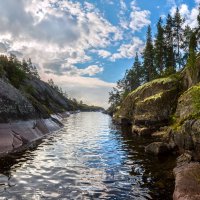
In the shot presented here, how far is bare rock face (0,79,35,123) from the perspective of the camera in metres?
28.1

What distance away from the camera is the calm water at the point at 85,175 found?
13.2 meters

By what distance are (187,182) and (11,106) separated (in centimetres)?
2194

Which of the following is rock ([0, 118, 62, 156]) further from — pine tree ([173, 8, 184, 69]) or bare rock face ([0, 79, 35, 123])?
pine tree ([173, 8, 184, 69])

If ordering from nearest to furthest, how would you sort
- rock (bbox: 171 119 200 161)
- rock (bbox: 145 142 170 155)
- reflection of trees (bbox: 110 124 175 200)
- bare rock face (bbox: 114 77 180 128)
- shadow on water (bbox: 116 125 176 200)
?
shadow on water (bbox: 116 125 176 200) → reflection of trees (bbox: 110 124 175 200) → rock (bbox: 171 119 200 161) → rock (bbox: 145 142 170 155) → bare rock face (bbox: 114 77 180 128)

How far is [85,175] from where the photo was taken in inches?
653

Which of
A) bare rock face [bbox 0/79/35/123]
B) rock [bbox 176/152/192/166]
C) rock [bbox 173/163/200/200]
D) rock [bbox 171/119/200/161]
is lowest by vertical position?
rock [bbox 173/163/200/200]

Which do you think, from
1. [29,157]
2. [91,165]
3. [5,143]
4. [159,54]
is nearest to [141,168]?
[91,165]

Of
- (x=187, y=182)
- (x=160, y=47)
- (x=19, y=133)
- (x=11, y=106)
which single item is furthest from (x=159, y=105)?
(x=160, y=47)

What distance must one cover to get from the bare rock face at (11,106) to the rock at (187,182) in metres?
17.8

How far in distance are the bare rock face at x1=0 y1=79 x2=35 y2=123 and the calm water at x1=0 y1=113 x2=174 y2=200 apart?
228 inches

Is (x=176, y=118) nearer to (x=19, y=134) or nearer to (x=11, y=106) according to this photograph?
(x=19, y=134)

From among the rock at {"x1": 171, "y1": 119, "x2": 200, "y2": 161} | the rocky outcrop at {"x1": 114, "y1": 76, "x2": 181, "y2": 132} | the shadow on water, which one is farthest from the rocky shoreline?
the rocky outcrop at {"x1": 114, "y1": 76, "x2": 181, "y2": 132}

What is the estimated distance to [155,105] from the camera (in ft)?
125

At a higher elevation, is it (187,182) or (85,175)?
(187,182)
